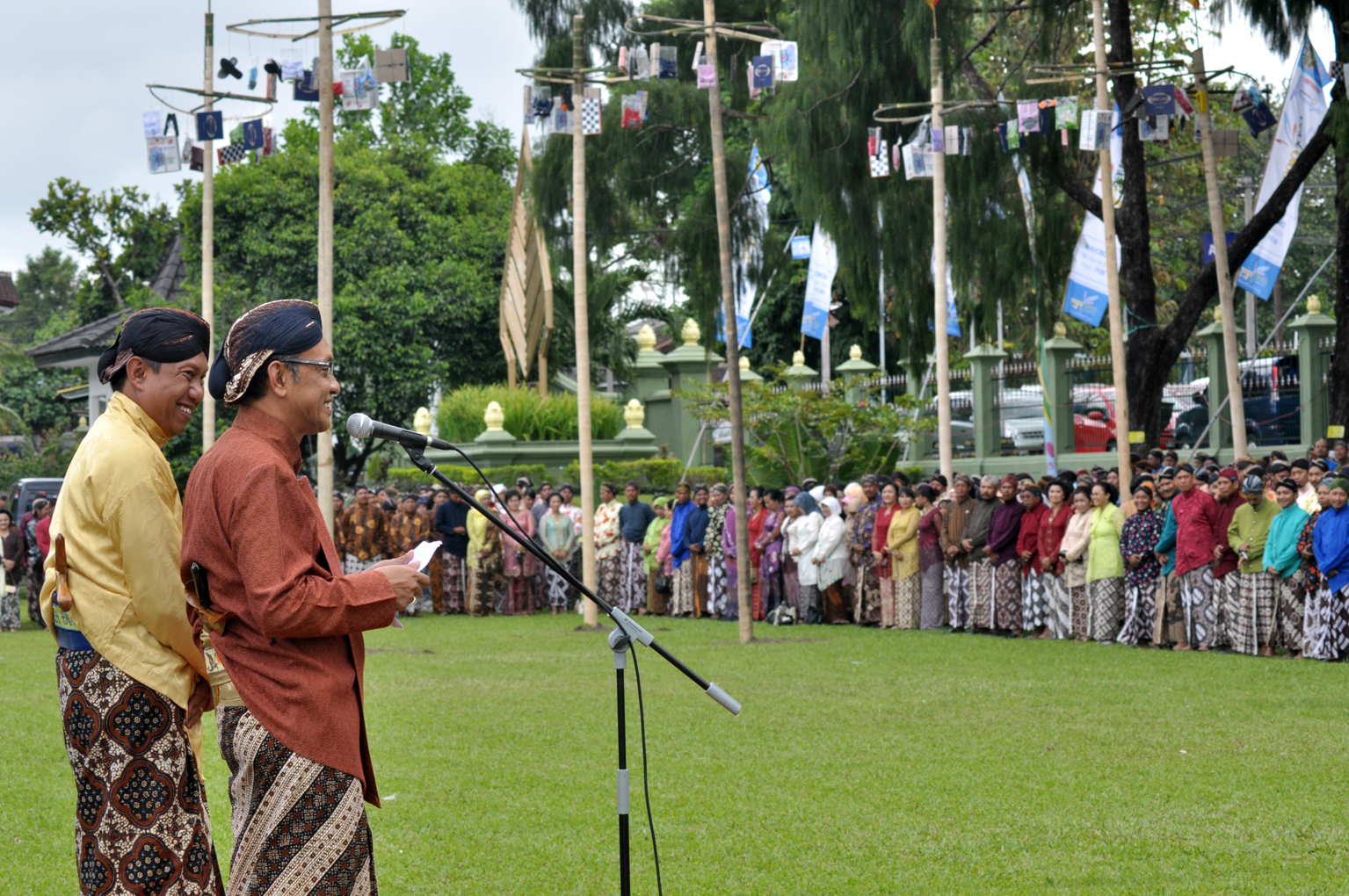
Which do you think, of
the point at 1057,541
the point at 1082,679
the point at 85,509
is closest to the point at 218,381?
the point at 85,509

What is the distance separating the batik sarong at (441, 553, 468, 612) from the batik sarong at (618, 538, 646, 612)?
232cm

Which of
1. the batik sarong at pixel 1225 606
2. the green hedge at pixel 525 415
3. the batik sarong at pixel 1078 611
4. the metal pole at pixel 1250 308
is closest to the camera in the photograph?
the batik sarong at pixel 1225 606

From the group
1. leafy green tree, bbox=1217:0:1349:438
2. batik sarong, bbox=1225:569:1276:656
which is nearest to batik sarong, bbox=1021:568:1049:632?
batik sarong, bbox=1225:569:1276:656

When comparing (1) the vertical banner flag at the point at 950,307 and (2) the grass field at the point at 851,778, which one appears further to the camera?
(1) the vertical banner flag at the point at 950,307

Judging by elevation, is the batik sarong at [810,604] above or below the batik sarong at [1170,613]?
below

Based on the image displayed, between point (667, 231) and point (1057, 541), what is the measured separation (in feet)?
38.2

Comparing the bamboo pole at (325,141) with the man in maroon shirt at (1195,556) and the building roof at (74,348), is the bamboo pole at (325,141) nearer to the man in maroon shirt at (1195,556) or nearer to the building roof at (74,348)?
the man in maroon shirt at (1195,556)

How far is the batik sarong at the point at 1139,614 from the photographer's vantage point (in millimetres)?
14281

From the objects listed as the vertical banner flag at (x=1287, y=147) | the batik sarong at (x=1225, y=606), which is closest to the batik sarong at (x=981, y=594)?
the batik sarong at (x=1225, y=606)

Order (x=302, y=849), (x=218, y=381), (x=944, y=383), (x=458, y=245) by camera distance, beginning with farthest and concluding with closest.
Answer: (x=458, y=245) → (x=944, y=383) → (x=218, y=381) → (x=302, y=849)

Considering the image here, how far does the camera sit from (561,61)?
21.2m

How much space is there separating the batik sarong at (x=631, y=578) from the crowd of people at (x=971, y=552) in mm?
23

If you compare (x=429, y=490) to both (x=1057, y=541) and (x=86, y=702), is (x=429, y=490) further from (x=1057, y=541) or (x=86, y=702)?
(x=86, y=702)

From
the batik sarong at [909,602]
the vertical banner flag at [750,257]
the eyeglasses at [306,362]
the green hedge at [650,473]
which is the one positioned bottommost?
the batik sarong at [909,602]
